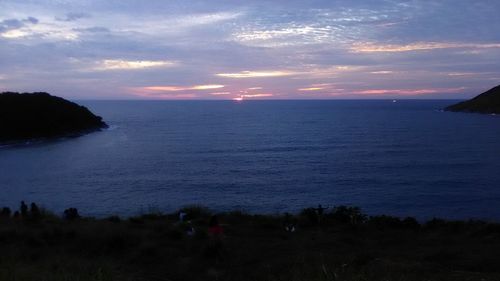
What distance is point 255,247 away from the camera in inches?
550

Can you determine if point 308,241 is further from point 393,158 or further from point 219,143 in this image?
point 219,143

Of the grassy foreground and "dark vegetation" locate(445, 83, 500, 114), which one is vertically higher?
"dark vegetation" locate(445, 83, 500, 114)

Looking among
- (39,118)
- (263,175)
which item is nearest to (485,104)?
(39,118)

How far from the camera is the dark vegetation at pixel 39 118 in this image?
9306 centimetres

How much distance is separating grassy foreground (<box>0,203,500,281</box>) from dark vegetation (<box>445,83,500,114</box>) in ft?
557

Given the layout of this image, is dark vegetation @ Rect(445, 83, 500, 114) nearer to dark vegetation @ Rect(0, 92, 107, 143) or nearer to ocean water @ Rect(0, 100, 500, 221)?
ocean water @ Rect(0, 100, 500, 221)

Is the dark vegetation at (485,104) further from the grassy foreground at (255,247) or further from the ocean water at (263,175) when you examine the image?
the grassy foreground at (255,247)

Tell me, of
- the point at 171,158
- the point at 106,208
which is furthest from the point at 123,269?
the point at 171,158

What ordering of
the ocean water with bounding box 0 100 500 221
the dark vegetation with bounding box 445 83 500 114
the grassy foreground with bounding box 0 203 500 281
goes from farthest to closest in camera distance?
the dark vegetation with bounding box 445 83 500 114 → the ocean water with bounding box 0 100 500 221 → the grassy foreground with bounding box 0 203 500 281

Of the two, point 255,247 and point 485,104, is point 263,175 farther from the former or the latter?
point 485,104

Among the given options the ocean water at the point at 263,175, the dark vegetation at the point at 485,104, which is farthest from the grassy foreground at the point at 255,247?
the dark vegetation at the point at 485,104

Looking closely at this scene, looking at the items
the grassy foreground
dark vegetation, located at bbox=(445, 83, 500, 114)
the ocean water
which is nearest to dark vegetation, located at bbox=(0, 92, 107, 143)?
the ocean water

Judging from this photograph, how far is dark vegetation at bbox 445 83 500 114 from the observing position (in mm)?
173700

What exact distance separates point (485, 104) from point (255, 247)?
188m
